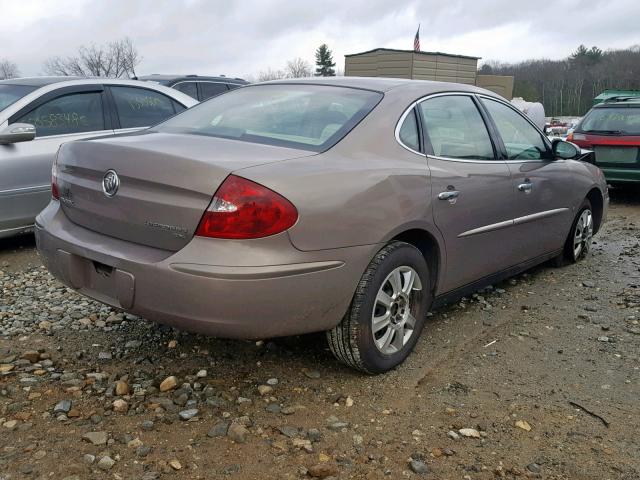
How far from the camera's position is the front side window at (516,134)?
4.15 meters

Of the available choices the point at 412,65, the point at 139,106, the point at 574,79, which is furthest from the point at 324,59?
the point at 139,106

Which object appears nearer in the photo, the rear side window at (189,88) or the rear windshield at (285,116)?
the rear windshield at (285,116)

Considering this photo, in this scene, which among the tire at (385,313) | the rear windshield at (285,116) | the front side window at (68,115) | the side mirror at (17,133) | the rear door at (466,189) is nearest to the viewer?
the tire at (385,313)

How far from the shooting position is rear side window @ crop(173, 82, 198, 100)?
36.1 ft

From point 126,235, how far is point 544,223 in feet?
9.94

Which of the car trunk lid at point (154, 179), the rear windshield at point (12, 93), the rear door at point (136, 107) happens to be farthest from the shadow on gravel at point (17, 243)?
the car trunk lid at point (154, 179)

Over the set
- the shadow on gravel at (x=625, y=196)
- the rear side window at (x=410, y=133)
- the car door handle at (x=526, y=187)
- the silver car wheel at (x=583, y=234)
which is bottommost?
the shadow on gravel at (x=625, y=196)

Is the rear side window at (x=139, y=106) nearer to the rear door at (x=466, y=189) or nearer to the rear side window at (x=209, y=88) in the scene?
the rear door at (x=466, y=189)

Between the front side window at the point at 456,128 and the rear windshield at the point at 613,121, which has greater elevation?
the front side window at the point at 456,128

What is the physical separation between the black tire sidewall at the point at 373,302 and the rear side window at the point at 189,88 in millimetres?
Result: 8697

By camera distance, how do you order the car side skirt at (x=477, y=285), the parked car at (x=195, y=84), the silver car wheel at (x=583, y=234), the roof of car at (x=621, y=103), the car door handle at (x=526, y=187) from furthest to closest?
the parked car at (x=195, y=84)
the roof of car at (x=621, y=103)
the silver car wheel at (x=583, y=234)
the car door handle at (x=526, y=187)
the car side skirt at (x=477, y=285)

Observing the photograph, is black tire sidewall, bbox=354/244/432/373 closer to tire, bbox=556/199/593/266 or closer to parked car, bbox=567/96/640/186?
tire, bbox=556/199/593/266

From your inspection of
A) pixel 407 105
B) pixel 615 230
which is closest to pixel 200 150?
pixel 407 105

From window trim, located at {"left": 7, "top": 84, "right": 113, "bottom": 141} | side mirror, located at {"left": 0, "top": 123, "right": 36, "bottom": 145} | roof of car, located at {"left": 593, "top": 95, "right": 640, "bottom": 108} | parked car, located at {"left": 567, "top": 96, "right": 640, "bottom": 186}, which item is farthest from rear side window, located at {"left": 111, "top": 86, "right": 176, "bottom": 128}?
roof of car, located at {"left": 593, "top": 95, "right": 640, "bottom": 108}
